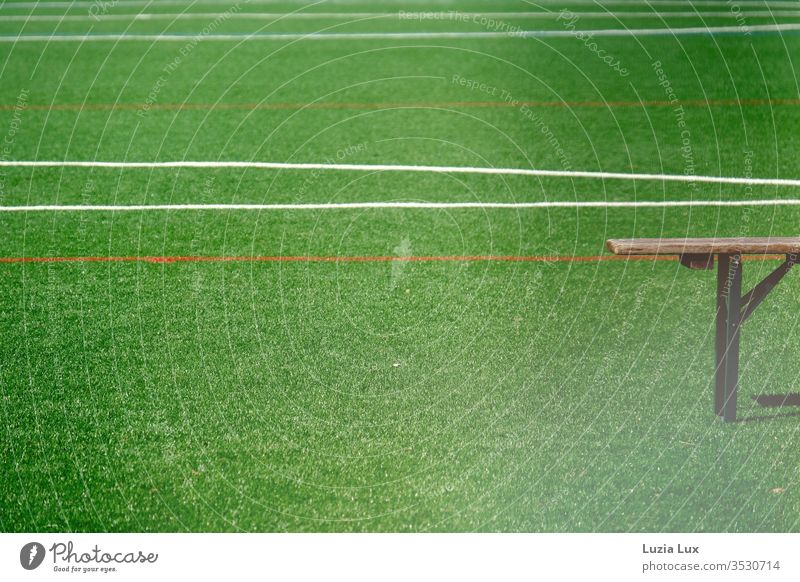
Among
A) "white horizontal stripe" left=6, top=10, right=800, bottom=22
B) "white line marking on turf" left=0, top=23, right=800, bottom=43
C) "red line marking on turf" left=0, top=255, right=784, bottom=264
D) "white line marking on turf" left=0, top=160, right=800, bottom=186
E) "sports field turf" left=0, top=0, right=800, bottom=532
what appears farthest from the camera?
"white horizontal stripe" left=6, top=10, right=800, bottom=22

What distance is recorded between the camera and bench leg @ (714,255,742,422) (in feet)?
16.1

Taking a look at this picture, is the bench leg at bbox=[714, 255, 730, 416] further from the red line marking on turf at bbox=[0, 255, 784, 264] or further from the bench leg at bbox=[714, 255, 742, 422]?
the red line marking on turf at bbox=[0, 255, 784, 264]

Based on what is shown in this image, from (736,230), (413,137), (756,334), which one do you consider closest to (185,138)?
(413,137)

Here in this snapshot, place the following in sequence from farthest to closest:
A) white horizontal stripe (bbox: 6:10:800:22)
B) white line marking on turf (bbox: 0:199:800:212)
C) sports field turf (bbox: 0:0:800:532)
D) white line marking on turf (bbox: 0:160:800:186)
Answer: white horizontal stripe (bbox: 6:10:800:22) < white line marking on turf (bbox: 0:160:800:186) < white line marking on turf (bbox: 0:199:800:212) < sports field turf (bbox: 0:0:800:532)

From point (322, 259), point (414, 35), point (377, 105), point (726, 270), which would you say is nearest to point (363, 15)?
point (414, 35)

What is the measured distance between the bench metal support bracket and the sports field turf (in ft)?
0.42

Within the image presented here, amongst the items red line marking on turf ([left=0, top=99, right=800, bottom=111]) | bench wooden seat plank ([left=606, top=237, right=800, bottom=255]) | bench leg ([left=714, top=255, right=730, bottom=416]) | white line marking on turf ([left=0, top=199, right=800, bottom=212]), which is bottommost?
red line marking on turf ([left=0, top=99, right=800, bottom=111])

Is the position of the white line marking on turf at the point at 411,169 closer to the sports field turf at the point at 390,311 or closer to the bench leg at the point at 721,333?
the sports field turf at the point at 390,311

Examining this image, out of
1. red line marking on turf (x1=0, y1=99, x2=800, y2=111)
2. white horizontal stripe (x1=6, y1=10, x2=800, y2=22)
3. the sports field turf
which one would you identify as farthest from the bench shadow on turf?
white horizontal stripe (x1=6, y1=10, x2=800, y2=22)

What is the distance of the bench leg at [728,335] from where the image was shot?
4.91m

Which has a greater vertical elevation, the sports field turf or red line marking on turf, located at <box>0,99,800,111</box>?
the sports field turf

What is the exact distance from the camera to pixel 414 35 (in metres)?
15.1

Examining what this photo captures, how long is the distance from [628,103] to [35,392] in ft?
25.5

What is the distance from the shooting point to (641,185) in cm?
903
